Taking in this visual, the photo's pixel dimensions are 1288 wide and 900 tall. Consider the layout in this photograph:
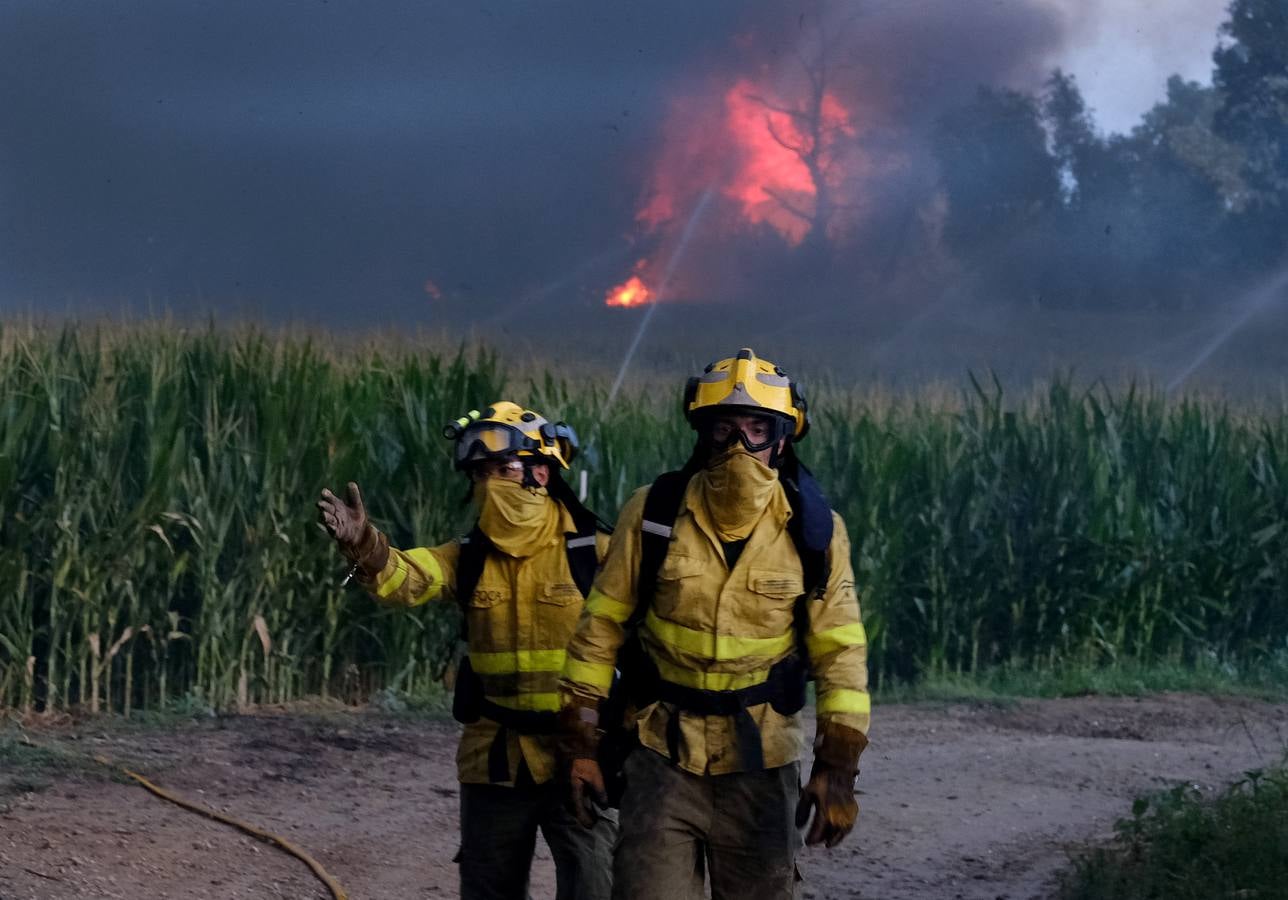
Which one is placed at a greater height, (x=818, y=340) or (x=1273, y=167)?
(x=1273, y=167)

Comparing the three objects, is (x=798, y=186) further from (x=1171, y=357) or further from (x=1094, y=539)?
(x=1094, y=539)

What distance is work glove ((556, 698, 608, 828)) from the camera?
4.14 m

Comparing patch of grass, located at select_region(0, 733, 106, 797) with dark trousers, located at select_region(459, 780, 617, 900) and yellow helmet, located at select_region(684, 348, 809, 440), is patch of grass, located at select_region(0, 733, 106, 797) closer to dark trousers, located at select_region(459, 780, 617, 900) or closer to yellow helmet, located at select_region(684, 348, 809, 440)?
dark trousers, located at select_region(459, 780, 617, 900)

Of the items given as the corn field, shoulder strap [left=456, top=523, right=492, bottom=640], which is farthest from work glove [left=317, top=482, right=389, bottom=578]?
the corn field

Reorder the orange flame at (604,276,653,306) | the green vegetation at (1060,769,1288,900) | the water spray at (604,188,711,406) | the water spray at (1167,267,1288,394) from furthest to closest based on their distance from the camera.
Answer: the water spray at (1167,267,1288,394) < the water spray at (604,188,711,406) < the orange flame at (604,276,653,306) < the green vegetation at (1060,769,1288,900)

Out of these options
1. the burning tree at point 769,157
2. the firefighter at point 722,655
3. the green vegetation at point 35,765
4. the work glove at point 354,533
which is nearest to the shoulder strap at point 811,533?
the firefighter at point 722,655

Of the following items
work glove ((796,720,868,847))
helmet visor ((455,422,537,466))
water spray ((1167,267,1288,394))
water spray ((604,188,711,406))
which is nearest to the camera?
work glove ((796,720,868,847))

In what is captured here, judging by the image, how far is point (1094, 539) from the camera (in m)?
11.8

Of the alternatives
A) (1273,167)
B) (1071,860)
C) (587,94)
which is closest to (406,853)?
(1071,860)

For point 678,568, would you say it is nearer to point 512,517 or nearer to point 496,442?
point 512,517

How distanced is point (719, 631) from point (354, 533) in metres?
1.17

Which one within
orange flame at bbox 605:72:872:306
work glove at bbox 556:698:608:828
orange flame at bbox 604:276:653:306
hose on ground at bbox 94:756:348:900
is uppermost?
orange flame at bbox 605:72:872:306

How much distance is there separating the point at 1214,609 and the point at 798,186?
14374 mm

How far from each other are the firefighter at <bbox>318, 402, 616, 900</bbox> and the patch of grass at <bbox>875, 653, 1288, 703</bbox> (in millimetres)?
6298
